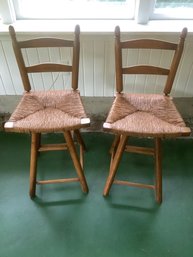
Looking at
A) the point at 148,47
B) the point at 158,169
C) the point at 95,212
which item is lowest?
the point at 95,212

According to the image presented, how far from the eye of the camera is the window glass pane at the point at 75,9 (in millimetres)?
1456

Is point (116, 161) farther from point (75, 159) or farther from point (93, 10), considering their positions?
point (93, 10)

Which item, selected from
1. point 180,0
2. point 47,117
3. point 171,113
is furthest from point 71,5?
point 171,113

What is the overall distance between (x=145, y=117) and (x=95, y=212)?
65 cm

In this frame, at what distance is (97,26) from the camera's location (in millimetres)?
1407

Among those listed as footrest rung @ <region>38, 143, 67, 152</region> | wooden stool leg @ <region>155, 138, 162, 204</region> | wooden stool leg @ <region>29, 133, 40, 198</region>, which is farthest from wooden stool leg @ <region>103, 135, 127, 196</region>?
wooden stool leg @ <region>29, 133, 40, 198</region>

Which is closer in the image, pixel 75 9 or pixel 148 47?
pixel 148 47

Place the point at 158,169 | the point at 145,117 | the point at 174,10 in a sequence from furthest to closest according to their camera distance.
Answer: the point at 174,10 → the point at 158,169 → the point at 145,117

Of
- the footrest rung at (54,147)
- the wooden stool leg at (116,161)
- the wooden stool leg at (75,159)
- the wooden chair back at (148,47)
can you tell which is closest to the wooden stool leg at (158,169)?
the wooden stool leg at (116,161)

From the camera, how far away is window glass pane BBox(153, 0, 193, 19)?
4.74ft

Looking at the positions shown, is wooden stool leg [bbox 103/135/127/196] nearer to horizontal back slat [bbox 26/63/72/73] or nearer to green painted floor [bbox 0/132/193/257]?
green painted floor [bbox 0/132/193/257]

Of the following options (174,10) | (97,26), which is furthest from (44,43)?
(174,10)

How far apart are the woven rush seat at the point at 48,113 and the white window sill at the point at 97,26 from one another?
39 centimetres

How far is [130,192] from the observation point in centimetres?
146
